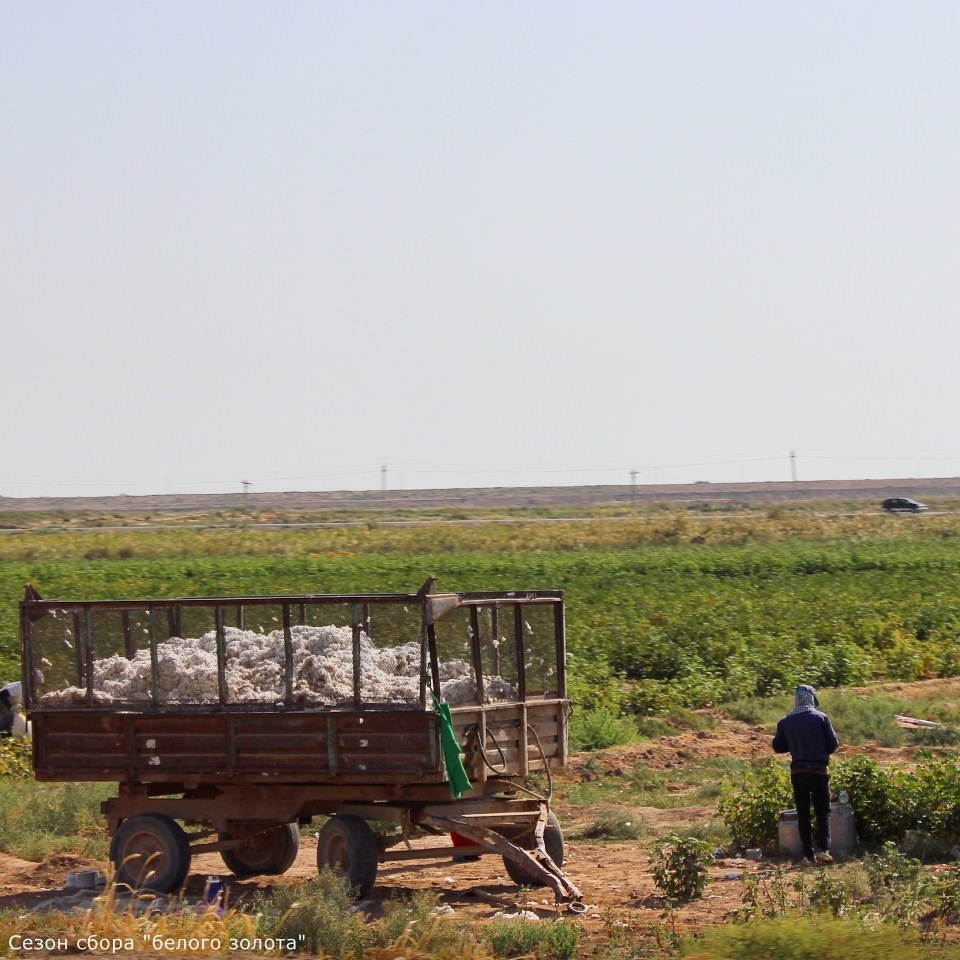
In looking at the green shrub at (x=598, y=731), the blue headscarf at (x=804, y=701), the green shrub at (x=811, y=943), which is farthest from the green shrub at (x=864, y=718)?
the green shrub at (x=811, y=943)

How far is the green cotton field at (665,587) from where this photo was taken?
2416cm

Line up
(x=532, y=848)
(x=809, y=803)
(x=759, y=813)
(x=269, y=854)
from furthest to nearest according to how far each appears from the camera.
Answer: (x=759, y=813) < (x=269, y=854) < (x=809, y=803) < (x=532, y=848)

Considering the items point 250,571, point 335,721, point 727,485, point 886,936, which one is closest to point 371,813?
point 335,721

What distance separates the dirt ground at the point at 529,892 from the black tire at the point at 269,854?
121mm

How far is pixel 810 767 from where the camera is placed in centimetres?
1188

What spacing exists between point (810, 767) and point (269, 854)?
4.60 m

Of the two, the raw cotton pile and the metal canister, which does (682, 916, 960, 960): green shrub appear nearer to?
the raw cotton pile

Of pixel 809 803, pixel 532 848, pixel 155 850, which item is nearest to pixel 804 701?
pixel 809 803

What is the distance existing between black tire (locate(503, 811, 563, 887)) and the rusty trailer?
0.04ft

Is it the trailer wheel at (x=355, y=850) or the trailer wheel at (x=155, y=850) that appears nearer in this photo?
the trailer wheel at (x=355, y=850)

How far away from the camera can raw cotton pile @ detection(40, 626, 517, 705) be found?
1107cm

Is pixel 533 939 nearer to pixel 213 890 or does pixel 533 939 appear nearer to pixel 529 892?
pixel 529 892

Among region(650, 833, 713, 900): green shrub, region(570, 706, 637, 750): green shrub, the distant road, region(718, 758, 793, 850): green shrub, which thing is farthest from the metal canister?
the distant road

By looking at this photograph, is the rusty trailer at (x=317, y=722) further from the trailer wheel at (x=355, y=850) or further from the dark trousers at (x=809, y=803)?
the dark trousers at (x=809, y=803)
